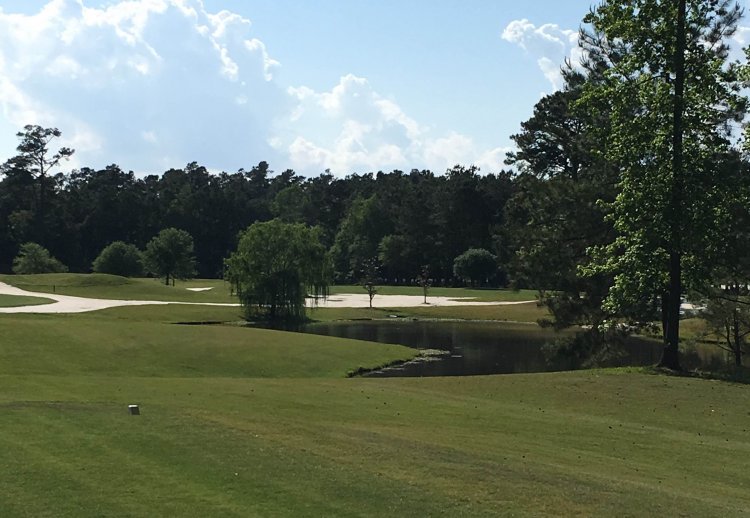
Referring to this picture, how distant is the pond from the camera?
44.1 meters

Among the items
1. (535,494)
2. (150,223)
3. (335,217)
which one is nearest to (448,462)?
(535,494)

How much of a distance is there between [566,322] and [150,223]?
451ft

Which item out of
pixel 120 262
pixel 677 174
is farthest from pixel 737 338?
pixel 120 262

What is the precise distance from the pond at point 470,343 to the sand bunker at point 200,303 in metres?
10.6

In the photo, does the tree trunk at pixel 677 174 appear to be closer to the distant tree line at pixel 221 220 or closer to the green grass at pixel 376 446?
the green grass at pixel 376 446

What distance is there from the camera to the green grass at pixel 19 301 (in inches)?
2566

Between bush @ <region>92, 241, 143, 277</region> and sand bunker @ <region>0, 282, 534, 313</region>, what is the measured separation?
3789cm

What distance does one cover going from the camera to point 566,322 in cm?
4359

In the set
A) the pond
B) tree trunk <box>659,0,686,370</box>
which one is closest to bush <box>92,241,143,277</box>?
the pond

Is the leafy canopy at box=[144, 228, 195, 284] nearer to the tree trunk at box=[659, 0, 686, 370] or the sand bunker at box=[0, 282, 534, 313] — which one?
the sand bunker at box=[0, 282, 534, 313]

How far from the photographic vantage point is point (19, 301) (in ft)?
221

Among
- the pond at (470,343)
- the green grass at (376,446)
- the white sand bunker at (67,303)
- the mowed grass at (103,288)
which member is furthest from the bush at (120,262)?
the green grass at (376,446)

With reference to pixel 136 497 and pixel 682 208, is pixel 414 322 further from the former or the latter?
pixel 136 497

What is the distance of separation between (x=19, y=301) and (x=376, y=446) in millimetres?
62566
